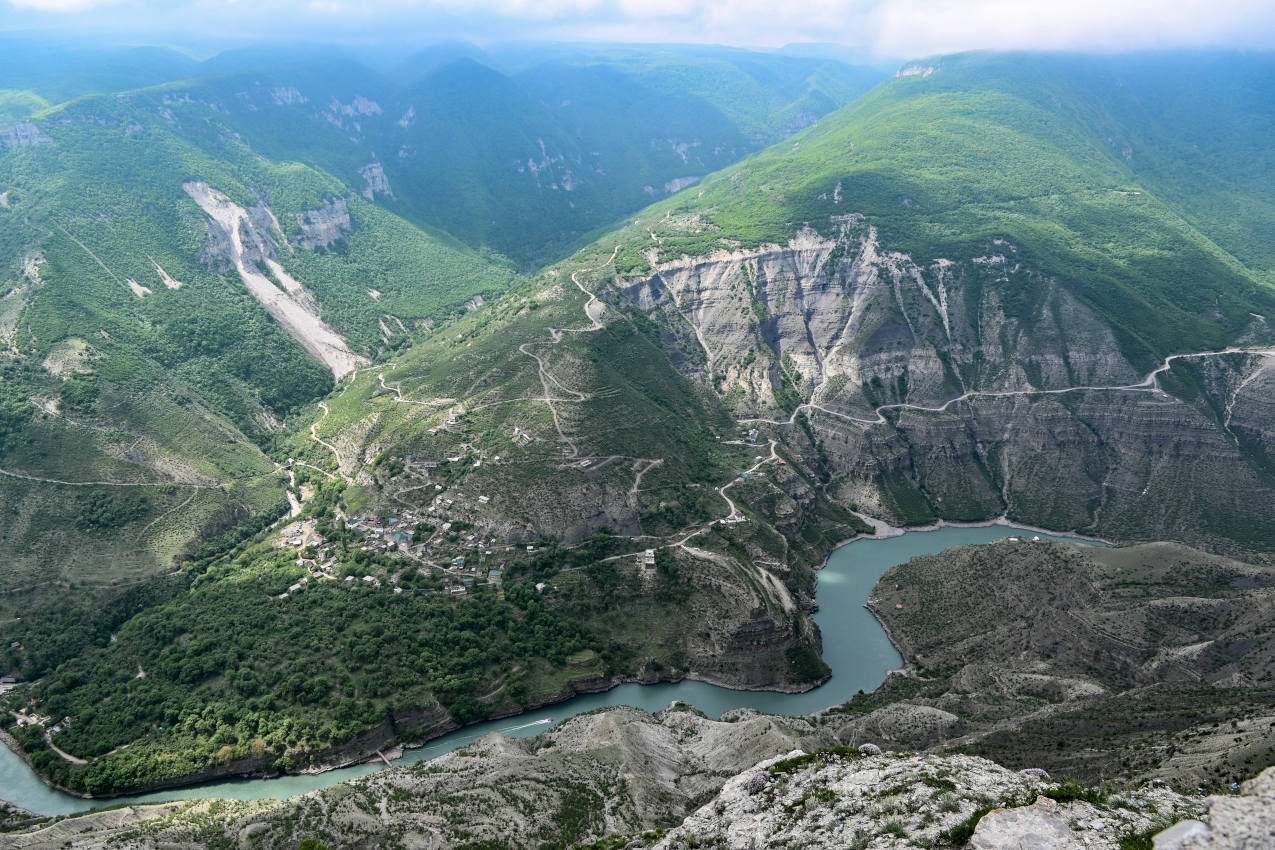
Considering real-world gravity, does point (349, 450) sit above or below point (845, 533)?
above

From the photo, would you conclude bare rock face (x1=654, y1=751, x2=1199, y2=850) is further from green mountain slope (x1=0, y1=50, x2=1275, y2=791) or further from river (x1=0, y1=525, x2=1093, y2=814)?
green mountain slope (x1=0, y1=50, x2=1275, y2=791)

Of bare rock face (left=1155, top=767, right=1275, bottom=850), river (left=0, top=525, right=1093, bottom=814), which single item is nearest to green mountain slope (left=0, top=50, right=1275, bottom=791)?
river (left=0, top=525, right=1093, bottom=814)

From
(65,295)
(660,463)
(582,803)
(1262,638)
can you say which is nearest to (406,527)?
(660,463)

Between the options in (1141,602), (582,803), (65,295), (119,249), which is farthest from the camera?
(119,249)

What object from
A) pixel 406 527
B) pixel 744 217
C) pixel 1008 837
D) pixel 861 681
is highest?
pixel 744 217

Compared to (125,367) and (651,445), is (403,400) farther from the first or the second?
(651,445)

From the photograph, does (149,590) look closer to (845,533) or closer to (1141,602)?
(845,533)

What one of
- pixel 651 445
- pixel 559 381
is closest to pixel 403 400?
pixel 559 381
